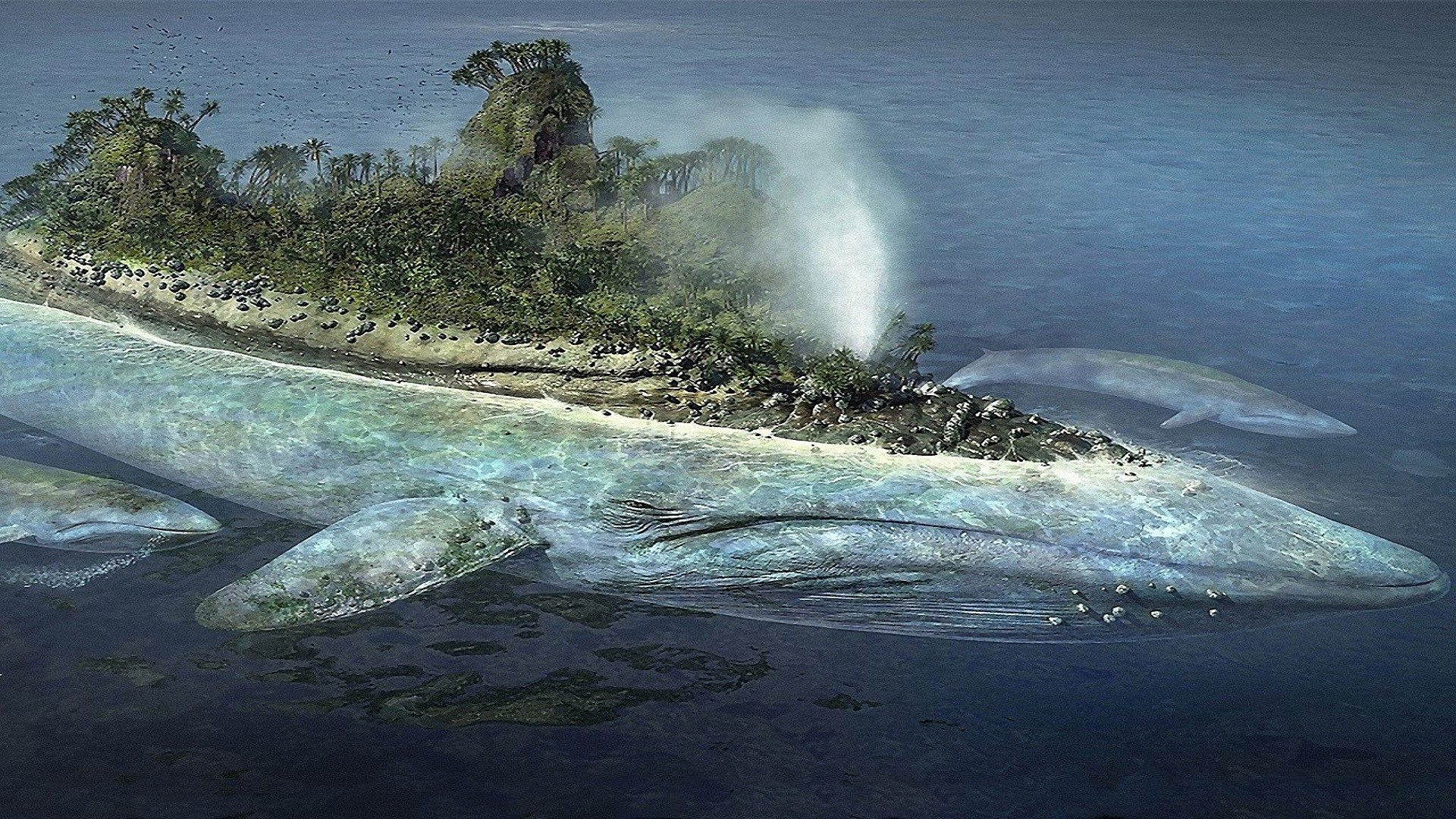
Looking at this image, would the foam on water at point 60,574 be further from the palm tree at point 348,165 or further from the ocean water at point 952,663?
the palm tree at point 348,165

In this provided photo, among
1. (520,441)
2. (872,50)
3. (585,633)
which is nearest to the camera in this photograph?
(585,633)

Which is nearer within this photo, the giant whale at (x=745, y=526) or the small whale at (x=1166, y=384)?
the giant whale at (x=745, y=526)

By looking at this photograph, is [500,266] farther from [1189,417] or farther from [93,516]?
[1189,417]

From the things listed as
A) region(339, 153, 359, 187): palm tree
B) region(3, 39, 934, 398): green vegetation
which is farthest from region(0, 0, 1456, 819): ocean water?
region(339, 153, 359, 187): palm tree

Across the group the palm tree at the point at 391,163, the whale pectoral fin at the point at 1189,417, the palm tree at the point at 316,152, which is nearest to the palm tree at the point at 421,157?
the palm tree at the point at 391,163

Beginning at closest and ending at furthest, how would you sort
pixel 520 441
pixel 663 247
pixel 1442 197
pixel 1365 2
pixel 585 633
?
pixel 585 633 → pixel 520 441 → pixel 663 247 → pixel 1442 197 → pixel 1365 2

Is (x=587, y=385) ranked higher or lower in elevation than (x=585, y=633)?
higher

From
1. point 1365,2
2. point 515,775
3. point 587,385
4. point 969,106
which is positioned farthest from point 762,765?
point 1365,2

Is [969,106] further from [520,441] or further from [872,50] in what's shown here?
[520,441]

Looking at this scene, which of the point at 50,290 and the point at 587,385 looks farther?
the point at 50,290
